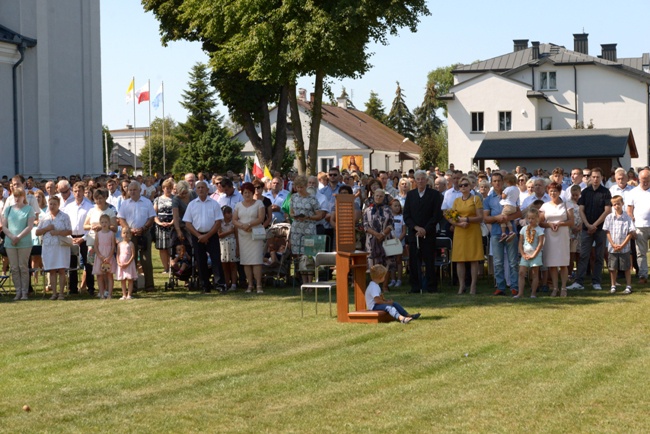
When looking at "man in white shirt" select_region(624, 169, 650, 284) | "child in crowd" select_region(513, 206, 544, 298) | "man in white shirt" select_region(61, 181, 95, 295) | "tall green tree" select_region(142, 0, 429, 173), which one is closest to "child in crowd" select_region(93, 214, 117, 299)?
"man in white shirt" select_region(61, 181, 95, 295)

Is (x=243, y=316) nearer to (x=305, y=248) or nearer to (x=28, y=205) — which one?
(x=305, y=248)

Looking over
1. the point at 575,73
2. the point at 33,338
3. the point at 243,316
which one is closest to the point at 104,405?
the point at 33,338

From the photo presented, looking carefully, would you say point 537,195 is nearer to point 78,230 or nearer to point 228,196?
point 228,196

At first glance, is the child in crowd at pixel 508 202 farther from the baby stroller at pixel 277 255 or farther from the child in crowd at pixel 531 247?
the baby stroller at pixel 277 255

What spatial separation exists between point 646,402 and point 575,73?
64.5 metres

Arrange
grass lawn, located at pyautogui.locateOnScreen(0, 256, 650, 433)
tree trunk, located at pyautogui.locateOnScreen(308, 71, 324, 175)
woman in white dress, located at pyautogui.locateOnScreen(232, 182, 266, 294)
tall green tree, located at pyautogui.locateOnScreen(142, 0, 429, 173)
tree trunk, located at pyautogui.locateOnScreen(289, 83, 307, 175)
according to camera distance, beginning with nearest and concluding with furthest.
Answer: grass lawn, located at pyautogui.locateOnScreen(0, 256, 650, 433)
woman in white dress, located at pyautogui.locateOnScreen(232, 182, 266, 294)
tall green tree, located at pyautogui.locateOnScreen(142, 0, 429, 173)
tree trunk, located at pyautogui.locateOnScreen(308, 71, 324, 175)
tree trunk, located at pyautogui.locateOnScreen(289, 83, 307, 175)

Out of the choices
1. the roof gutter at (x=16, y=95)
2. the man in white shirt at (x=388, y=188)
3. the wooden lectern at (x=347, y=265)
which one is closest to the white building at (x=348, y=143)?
the roof gutter at (x=16, y=95)

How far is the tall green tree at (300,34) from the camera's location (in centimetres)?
3738

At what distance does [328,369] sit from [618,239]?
26.9ft

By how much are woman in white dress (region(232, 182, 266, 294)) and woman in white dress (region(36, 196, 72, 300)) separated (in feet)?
9.77

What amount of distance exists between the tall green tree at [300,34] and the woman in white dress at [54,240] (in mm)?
20205

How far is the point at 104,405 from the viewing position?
368 inches

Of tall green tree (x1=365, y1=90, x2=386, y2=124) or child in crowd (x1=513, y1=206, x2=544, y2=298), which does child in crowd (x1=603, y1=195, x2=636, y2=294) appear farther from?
tall green tree (x1=365, y1=90, x2=386, y2=124)

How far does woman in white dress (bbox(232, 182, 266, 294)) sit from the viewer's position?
18.2 m
